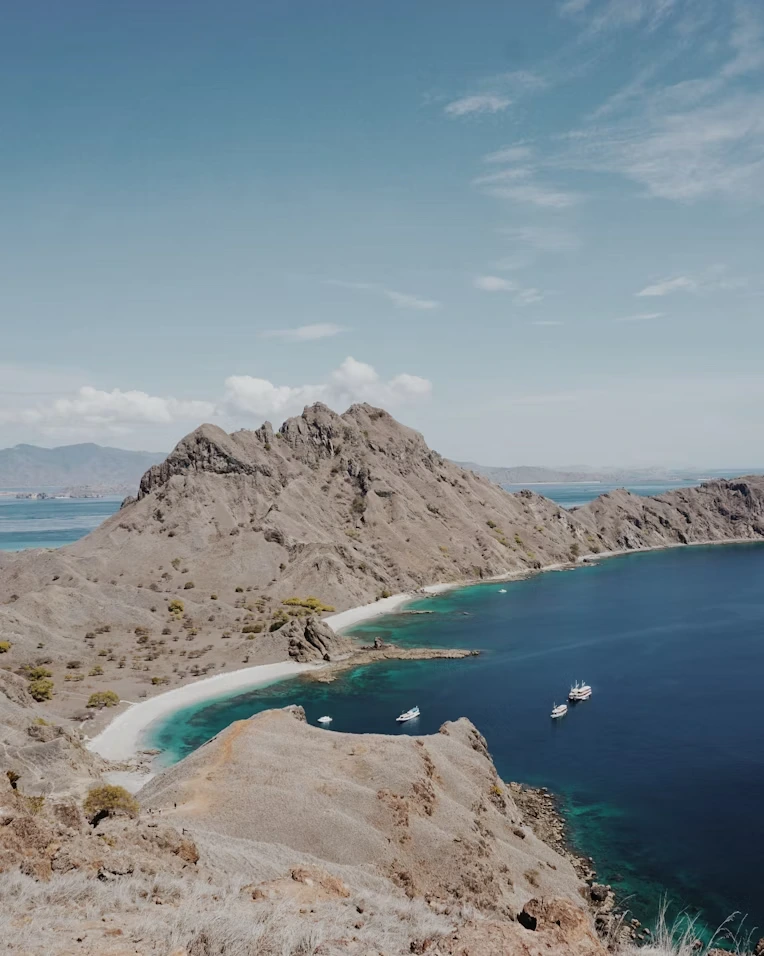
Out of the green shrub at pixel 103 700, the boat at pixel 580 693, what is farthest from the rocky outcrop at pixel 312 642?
the boat at pixel 580 693

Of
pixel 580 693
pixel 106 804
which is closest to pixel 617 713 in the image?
pixel 580 693

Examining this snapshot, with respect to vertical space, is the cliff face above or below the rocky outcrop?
above

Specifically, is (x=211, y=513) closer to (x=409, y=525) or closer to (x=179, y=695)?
(x=409, y=525)

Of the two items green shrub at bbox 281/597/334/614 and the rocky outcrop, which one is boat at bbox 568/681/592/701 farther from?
green shrub at bbox 281/597/334/614

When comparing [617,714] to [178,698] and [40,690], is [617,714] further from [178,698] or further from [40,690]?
[40,690]

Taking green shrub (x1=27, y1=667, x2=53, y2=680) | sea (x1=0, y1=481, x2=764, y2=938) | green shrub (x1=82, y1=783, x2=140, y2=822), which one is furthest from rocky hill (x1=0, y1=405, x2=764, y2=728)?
green shrub (x1=82, y1=783, x2=140, y2=822)

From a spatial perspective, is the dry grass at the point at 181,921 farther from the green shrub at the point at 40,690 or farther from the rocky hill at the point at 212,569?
the green shrub at the point at 40,690

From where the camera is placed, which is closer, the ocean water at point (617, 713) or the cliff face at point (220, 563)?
the ocean water at point (617, 713)
